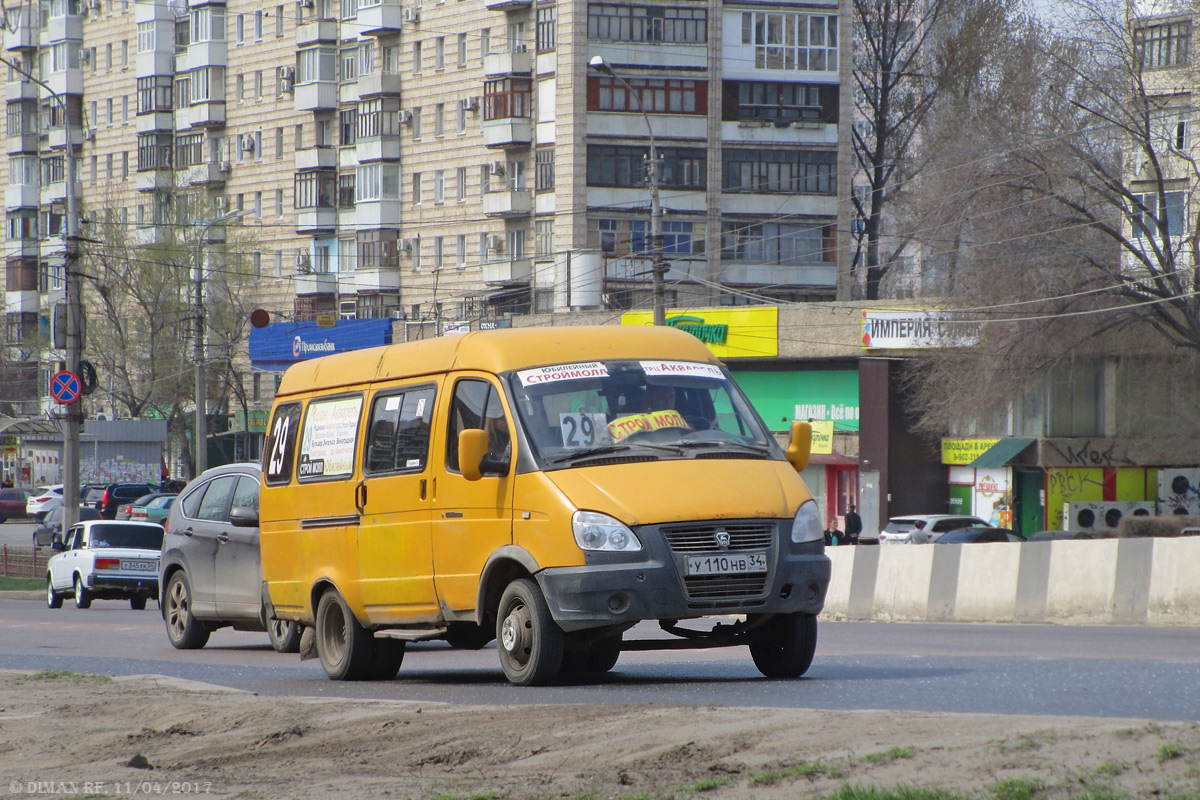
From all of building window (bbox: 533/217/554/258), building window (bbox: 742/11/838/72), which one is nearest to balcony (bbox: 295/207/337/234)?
building window (bbox: 533/217/554/258)

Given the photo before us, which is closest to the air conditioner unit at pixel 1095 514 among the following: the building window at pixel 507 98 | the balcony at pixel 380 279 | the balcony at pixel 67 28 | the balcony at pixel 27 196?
the building window at pixel 507 98

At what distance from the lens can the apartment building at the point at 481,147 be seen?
2512 inches

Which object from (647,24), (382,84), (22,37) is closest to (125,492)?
(382,84)

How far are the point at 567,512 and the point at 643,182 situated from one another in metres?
54.4

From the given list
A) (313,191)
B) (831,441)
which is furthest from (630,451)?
(313,191)

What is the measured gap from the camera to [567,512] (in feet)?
33.2

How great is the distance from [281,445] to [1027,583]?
33.8 ft

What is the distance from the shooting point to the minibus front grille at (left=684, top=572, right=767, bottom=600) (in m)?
10.1

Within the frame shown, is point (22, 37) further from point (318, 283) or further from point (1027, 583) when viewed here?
point (1027, 583)

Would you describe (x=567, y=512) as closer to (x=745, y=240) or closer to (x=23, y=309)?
(x=745, y=240)

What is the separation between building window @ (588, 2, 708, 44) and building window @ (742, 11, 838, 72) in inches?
77.2

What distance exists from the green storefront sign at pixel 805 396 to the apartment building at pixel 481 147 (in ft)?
22.4

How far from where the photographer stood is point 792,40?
214 ft

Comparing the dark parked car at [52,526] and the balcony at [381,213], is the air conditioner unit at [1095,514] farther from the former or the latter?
the balcony at [381,213]
